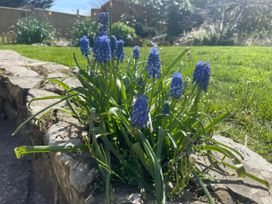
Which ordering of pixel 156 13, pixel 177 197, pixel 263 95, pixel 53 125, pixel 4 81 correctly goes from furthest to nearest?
1. pixel 156 13
2. pixel 4 81
3. pixel 263 95
4. pixel 53 125
5. pixel 177 197

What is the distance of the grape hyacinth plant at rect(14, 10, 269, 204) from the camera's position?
1511 millimetres

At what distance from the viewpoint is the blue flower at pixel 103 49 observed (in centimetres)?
164

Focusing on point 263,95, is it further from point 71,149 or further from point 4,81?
point 4,81

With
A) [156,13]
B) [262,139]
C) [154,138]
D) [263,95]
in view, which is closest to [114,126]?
[154,138]

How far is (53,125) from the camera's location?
220 cm

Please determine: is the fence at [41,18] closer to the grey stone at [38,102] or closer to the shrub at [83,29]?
the shrub at [83,29]

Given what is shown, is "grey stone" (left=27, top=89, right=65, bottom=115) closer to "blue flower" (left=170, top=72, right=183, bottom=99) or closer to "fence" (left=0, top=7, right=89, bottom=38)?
"blue flower" (left=170, top=72, right=183, bottom=99)

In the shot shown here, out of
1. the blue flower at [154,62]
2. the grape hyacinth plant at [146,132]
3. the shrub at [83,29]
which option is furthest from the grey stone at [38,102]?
the shrub at [83,29]

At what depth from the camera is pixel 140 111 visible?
1.38m

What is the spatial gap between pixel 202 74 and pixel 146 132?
42 cm

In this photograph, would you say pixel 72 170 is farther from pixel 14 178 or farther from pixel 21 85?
pixel 21 85

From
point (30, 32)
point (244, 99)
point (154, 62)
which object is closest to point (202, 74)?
point (154, 62)

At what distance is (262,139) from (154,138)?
1024 millimetres

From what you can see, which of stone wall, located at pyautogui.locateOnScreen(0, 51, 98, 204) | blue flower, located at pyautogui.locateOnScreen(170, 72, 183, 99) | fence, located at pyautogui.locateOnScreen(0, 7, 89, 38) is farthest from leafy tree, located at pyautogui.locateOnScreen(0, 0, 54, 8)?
blue flower, located at pyautogui.locateOnScreen(170, 72, 183, 99)
